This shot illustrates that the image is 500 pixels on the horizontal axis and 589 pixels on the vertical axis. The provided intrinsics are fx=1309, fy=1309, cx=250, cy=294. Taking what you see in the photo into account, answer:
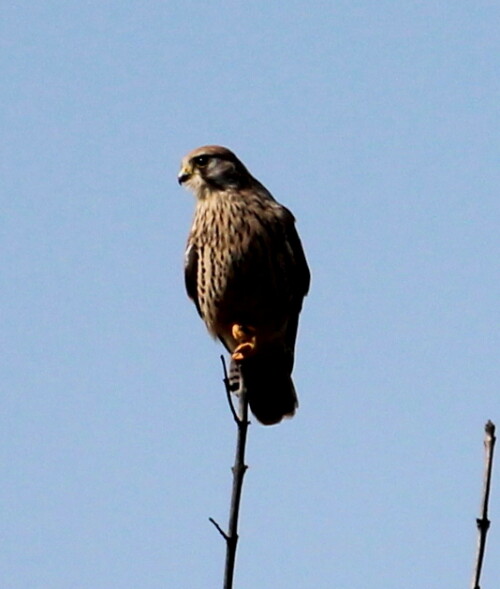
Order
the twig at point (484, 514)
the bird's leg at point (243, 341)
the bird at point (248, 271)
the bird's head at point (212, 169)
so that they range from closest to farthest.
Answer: the twig at point (484, 514) → the bird's leg at point (243, 341) → the bird at point (248, 271) → the bird's head at point (212, 169)

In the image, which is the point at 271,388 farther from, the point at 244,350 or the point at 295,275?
the point at 244,350

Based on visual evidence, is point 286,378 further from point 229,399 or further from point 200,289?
point 229,399

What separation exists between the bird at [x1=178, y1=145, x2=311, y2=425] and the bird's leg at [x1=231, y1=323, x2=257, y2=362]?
2 cm

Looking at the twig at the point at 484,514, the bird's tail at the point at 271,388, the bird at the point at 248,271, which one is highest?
the bird at the point at 248,271

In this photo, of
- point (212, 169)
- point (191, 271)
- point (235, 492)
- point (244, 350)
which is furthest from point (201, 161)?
point (235, 492)

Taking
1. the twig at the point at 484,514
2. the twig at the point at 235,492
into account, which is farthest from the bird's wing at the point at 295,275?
the twig at the point at 484,514

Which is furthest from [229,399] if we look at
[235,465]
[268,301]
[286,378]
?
[286,378]

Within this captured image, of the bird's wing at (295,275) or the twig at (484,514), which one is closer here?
the twig at (484,514)

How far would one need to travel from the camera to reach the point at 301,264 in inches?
229

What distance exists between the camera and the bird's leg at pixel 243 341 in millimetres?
4637

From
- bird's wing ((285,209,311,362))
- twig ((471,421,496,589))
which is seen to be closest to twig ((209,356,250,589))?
twig ((471,421,496,589))

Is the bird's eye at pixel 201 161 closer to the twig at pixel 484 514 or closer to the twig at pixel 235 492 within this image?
the twig at pixel 235 492

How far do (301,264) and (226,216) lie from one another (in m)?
0.40

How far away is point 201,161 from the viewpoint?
20.5ft
